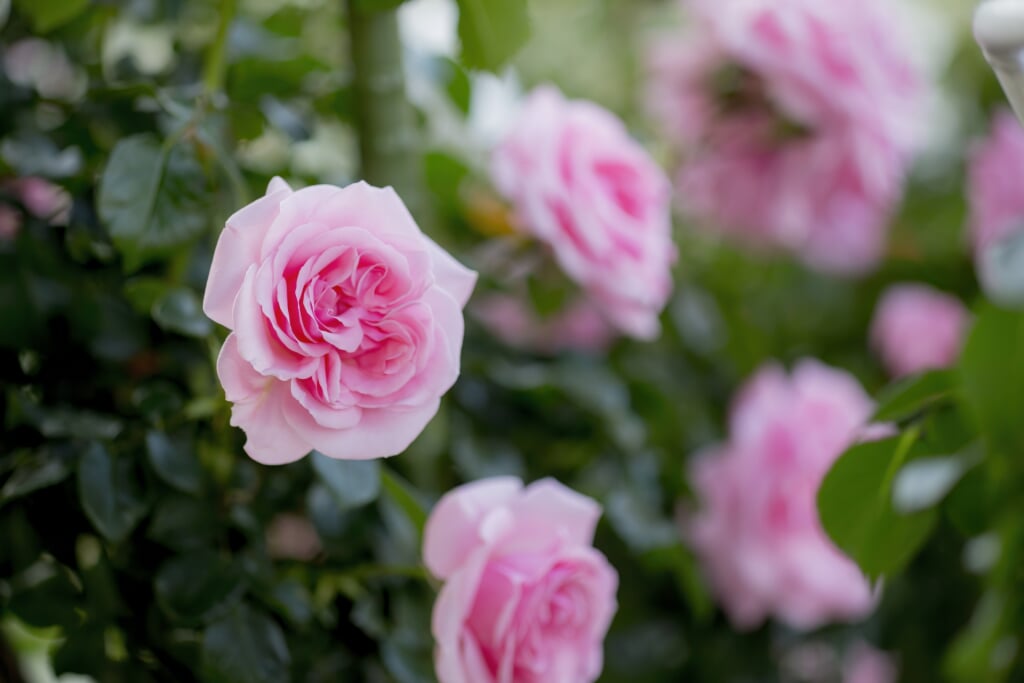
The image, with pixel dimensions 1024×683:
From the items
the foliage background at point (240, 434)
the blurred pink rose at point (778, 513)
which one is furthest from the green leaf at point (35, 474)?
the blurred pink rose at point (778, 513)

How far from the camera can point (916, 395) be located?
0.36m

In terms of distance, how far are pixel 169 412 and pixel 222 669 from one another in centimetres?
8

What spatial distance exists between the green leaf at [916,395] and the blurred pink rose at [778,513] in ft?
0.39

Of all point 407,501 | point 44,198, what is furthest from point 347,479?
point 44,198

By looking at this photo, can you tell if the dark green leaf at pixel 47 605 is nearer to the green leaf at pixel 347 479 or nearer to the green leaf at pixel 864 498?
the green leaf at pixel 347 479

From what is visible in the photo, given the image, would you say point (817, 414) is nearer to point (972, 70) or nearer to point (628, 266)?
point (628, 266)

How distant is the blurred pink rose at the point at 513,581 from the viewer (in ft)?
0.91

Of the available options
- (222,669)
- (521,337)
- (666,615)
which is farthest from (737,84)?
(222,669)

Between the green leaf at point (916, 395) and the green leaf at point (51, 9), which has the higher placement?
the green leaf at point (51, 9)

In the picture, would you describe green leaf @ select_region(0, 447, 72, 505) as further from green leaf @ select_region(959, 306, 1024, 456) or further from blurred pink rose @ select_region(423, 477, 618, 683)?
green leaf @ select_region(959, 306, 1024, 456)

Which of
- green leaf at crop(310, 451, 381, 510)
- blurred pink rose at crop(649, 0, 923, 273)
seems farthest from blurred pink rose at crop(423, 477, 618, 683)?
blurred pink rose at crop(649, 0, 923, 273)

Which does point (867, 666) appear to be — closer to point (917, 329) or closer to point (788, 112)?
point (917, 329)

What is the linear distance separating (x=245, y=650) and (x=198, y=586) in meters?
0.02

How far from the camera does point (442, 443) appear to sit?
40 cm
